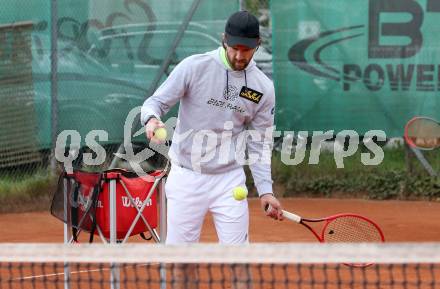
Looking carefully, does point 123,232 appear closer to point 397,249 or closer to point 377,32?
point 397,249

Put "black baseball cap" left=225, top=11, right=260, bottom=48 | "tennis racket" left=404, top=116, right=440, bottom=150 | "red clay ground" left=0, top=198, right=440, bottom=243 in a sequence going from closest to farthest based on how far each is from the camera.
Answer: "black baseball cap" left=225, top=11, right=260, bottom=48
"red clay ground" left=0, top=198, right=440, bottom=243
"tennis racket" left=404, top=116, right=440, bottom=150

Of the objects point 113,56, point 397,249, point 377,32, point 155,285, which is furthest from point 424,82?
point 397,249

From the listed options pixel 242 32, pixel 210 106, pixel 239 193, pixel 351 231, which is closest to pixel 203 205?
pixel 239 193

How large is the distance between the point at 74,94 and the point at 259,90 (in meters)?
5.44

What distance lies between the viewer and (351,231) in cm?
646

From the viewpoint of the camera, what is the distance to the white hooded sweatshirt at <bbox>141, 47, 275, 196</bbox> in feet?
17.4

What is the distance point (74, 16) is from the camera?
10602 millimetres

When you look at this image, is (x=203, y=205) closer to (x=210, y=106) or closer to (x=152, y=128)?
(x=210, y=106)

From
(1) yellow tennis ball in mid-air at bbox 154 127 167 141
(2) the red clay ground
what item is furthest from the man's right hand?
(2) the red clay ground

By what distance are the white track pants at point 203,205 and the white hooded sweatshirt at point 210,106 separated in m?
0.06

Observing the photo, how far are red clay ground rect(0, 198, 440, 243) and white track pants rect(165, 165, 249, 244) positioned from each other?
3097 mm

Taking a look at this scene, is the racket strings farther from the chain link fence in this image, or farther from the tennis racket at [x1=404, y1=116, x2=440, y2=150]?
the chain link fence

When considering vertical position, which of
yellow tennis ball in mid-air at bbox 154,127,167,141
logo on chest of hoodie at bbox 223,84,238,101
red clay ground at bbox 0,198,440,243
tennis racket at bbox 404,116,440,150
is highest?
logo on chest of hoodie at bbox 223,84,238,101

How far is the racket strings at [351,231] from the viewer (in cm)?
641
